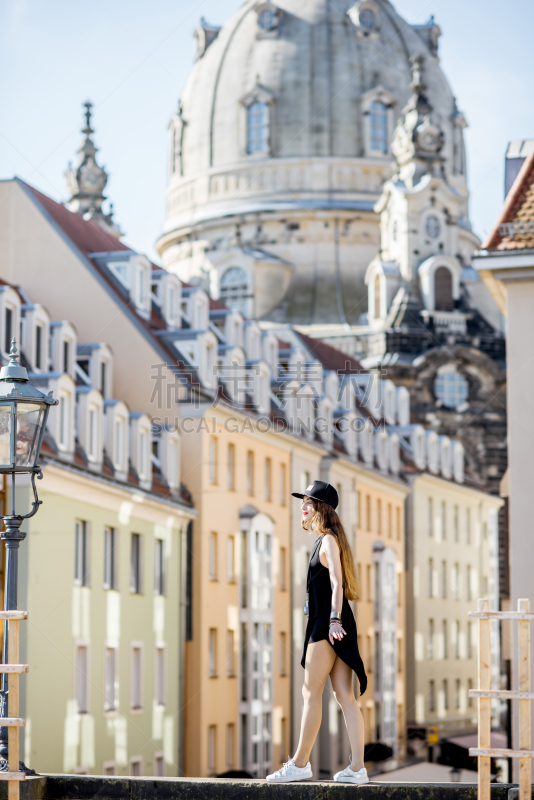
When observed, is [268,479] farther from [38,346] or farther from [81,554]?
[81,554]

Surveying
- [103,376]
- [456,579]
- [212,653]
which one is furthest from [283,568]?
[456,579]

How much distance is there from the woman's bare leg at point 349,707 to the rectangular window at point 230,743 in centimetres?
2591

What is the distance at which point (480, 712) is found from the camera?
34.5ft

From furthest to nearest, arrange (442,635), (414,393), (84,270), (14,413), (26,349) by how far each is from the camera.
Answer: (414,393)
(442,635)
(84,270)
(26,349)
(14,413)

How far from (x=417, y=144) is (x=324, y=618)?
230 feet

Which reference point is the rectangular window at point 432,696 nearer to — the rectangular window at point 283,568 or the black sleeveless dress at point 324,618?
the rectangular window at point 283,568

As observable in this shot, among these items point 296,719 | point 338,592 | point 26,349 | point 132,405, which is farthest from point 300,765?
point 296,719

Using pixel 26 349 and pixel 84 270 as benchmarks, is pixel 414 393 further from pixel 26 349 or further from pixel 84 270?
pixel 26 349

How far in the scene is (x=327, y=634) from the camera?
35.9ft

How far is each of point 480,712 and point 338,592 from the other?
123 cm

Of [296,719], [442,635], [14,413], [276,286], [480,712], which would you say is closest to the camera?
[480,712]

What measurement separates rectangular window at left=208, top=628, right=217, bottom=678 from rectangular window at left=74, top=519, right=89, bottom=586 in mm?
7028

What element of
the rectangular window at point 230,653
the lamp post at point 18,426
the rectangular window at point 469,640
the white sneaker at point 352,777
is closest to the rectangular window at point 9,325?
the rectangular window at point 230,653

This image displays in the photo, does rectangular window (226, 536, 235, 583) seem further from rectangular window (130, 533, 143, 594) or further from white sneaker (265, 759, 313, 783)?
white sneaker (265, 759, 313, 783)
